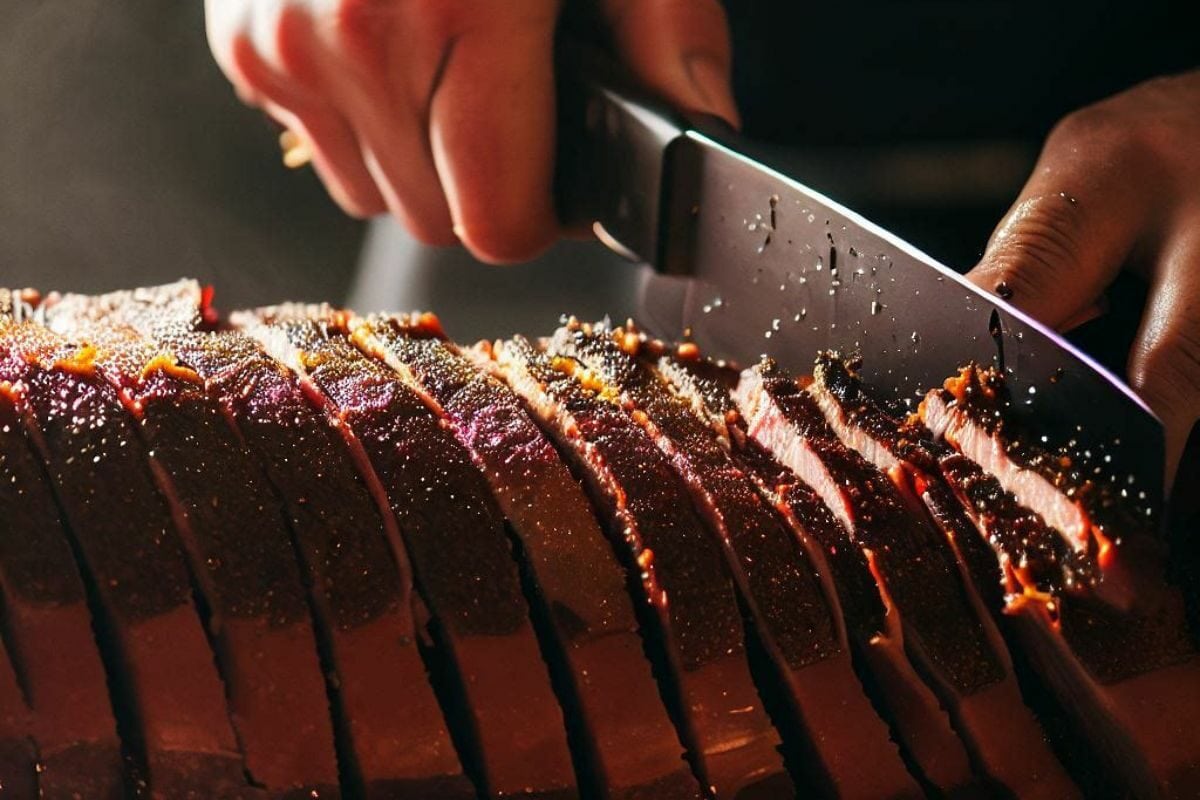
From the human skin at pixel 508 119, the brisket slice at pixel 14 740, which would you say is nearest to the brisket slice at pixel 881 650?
the human skin at pixel 508 119

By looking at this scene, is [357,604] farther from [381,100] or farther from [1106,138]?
[1106,138]

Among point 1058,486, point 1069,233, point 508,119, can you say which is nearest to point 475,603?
point 1058,486

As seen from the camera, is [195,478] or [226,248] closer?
[195,478]

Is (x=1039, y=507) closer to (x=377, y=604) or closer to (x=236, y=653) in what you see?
(x=377, y=604)

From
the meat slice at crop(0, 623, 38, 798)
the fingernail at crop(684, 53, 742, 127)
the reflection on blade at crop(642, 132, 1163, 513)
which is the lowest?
the meat slice at crop(0, 623, 38, 798)

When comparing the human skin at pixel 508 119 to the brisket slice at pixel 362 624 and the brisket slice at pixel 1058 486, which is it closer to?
the brisket slice at pixel 1058 486

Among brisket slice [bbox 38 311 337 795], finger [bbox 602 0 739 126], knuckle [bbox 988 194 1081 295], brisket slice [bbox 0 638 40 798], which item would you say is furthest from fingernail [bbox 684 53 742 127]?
brisket slice [bbox 0 638 40 798]

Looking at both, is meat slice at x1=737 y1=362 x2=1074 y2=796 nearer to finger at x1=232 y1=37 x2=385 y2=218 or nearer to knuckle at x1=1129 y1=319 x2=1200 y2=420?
knuckle at x1=1129 y1=319 x2=1200 y2=420

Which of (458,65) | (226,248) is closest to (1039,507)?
(458,65)
